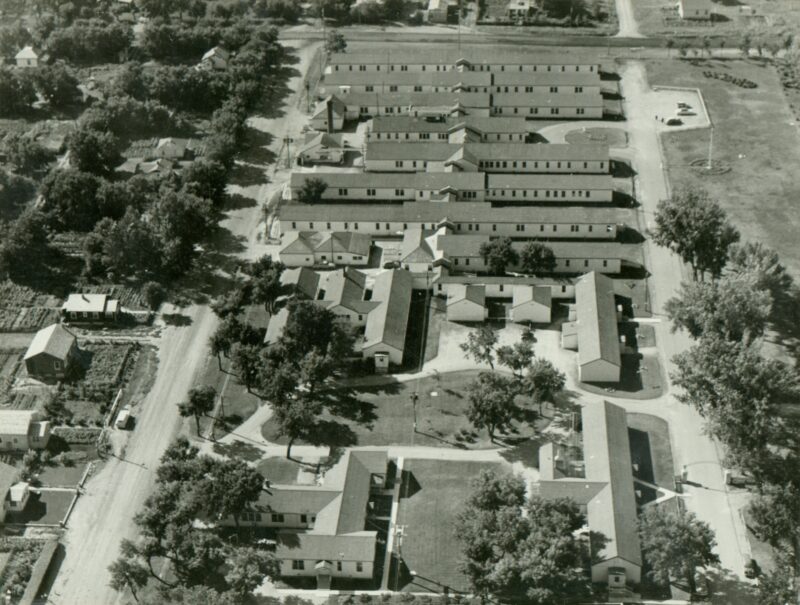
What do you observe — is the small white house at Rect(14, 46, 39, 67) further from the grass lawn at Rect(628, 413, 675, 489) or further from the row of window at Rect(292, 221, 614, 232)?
the grass lawn at Rect(628, 413, 675, 489)

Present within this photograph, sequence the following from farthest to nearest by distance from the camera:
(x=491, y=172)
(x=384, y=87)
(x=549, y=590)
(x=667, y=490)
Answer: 1. (x=384, y=87)
2. (x=491, y=172)
3. (x=667, y=490)
4. (x=549, y=590)

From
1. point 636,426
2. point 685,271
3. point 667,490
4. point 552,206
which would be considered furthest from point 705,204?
point 667,490

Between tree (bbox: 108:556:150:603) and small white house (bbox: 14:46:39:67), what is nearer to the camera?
tree (bbox: 108:556:150:603)

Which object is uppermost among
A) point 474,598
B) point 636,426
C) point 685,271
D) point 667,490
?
point 685,271

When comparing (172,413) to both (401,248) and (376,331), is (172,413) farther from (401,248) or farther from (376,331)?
(401,248)

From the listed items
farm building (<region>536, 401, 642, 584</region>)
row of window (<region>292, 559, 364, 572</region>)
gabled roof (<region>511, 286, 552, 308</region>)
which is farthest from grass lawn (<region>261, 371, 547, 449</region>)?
row of window (<region>292, 559, 364, 572</region>)

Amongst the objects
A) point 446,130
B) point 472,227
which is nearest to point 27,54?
point 446,130

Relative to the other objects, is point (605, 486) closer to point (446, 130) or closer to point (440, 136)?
point (446, 130)
